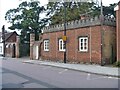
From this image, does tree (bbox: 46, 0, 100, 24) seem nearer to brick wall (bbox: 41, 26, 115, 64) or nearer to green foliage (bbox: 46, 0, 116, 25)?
green foliage (bbox: 46, 0, 116, 25)

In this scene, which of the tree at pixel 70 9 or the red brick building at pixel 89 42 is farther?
the tree at pixel 70 9

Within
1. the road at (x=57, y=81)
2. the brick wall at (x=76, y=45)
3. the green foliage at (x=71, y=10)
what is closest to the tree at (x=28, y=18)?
the green foliage at (x=71, y=10)

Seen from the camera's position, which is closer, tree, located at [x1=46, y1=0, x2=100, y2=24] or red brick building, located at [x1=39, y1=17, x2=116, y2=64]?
red brick building, located at [x1=39, y1=17, x2=116, y2=64]

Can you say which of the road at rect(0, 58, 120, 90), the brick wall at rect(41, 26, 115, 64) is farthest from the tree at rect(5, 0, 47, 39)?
the road at rect(0, 58, 120, 90)

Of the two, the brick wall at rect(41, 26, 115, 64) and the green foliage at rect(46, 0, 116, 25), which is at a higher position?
the green foliage at rect(46, 0, 116, 25)

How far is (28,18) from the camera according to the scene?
5678 cm

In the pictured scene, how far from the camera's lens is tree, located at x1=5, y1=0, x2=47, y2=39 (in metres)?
56.8

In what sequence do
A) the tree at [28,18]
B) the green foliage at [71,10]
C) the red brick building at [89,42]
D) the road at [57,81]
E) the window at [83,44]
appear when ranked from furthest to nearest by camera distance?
the tree at [28,18]
the green foliage at [71,10]
the window at [83,44]
the red brick building at [89,42]
the road at [57,81]

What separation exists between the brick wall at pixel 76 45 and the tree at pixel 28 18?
70.8ft

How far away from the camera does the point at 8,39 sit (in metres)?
64.9

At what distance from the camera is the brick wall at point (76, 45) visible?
86.5 feet

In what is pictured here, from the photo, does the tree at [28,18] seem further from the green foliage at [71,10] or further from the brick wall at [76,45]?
the brick wall at [76,45]

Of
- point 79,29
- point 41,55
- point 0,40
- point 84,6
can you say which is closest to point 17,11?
point 0,40

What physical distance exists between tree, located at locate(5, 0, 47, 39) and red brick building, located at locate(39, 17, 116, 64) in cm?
2488
